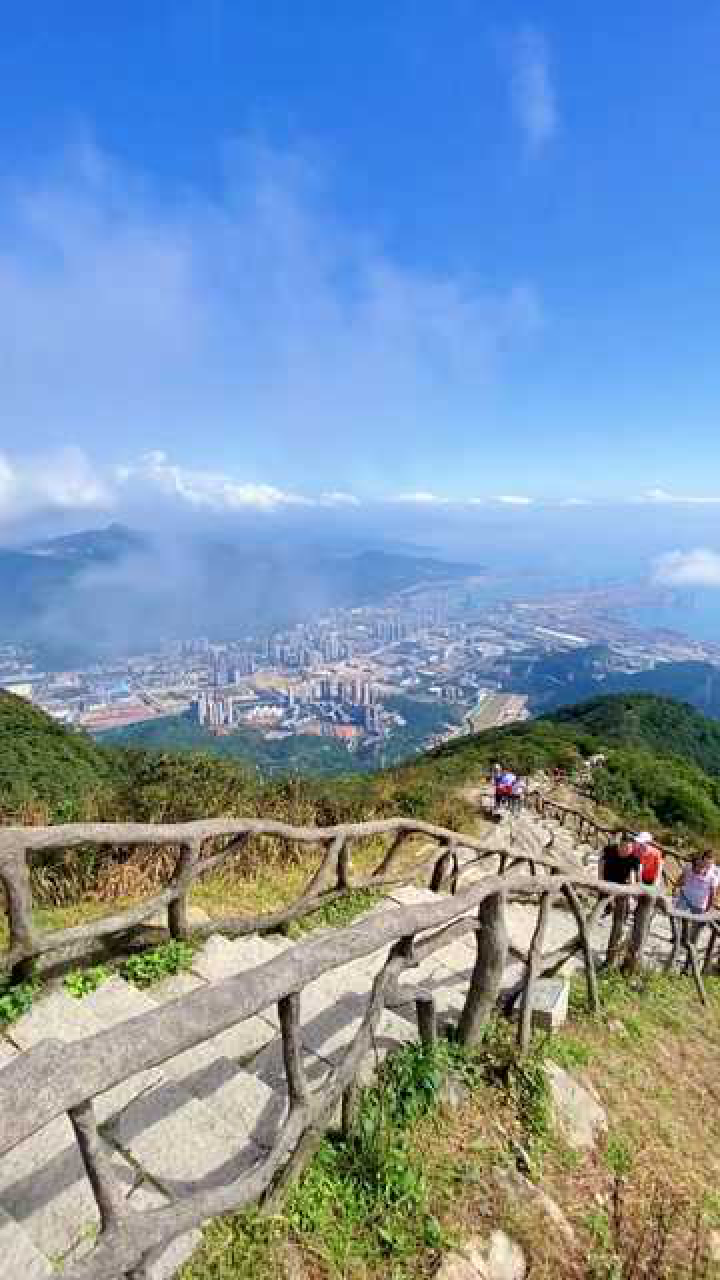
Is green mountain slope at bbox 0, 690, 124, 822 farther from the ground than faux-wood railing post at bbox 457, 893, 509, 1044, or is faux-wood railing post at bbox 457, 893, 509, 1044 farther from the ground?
faux-wood railing post at bbox 457, 893, 509, 1044

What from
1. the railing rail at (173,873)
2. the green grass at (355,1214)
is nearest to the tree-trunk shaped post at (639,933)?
the railing rail at (173,873)

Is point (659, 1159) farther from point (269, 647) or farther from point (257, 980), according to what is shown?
point (269, 647)

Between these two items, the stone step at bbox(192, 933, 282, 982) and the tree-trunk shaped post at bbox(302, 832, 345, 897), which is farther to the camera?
the tree-trunk shaped post at bbox(302, 832, 345, 897)

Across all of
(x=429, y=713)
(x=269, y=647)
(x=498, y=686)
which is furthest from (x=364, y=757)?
(x=269, y=647)

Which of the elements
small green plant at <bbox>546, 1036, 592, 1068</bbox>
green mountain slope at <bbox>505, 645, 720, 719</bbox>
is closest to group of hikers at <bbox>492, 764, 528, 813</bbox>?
small green plant at <bbox>546, 1036, 592, 1068</bbox>

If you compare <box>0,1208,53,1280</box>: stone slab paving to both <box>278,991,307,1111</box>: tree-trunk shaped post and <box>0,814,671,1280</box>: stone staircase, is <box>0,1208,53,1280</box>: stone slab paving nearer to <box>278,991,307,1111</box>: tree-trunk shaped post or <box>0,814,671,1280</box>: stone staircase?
<box>0,814,671,1280</box>: stone staircase

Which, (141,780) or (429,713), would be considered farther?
(429,713)

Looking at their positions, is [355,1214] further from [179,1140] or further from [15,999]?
[15,999]
